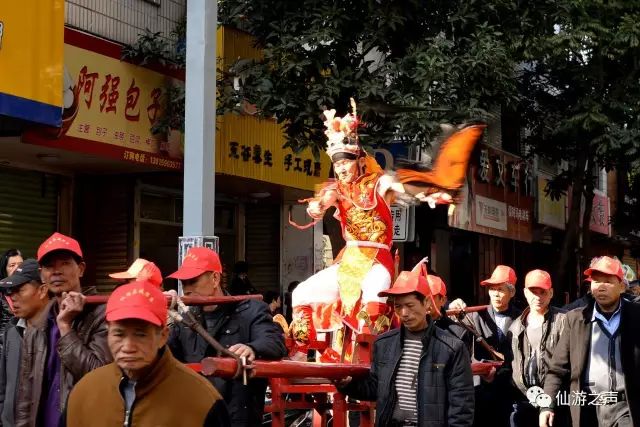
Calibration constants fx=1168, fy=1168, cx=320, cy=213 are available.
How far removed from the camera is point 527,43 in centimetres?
1587

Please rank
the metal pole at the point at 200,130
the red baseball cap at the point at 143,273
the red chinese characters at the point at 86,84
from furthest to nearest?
the red chinese characters at the point at 86,84, the metal pole at the point at 200,130, the red baseball cap at the point at 143,273

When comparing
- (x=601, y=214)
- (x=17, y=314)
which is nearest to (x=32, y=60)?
(x=17, y=314)

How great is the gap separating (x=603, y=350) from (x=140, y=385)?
5.05 meters

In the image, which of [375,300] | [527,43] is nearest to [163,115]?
[527,43]

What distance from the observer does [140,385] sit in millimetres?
4023

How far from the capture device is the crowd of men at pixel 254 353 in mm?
4074

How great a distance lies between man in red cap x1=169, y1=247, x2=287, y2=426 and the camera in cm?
702

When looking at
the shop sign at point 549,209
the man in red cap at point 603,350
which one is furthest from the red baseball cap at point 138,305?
the shop sign at point 549,209

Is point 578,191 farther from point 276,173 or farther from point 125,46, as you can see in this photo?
point 125,46

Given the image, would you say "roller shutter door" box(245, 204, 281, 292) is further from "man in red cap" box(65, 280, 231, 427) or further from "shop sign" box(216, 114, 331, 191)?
"man in red cap" box(65, 280, 231, 427)

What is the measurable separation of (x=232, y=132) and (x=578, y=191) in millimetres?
9664

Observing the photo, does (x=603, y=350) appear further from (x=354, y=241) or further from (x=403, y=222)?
(x=403, y=222)

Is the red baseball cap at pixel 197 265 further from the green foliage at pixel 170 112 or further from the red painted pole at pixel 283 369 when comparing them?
the green foliage at pixel 170 112

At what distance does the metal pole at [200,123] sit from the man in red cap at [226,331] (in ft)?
7.27
